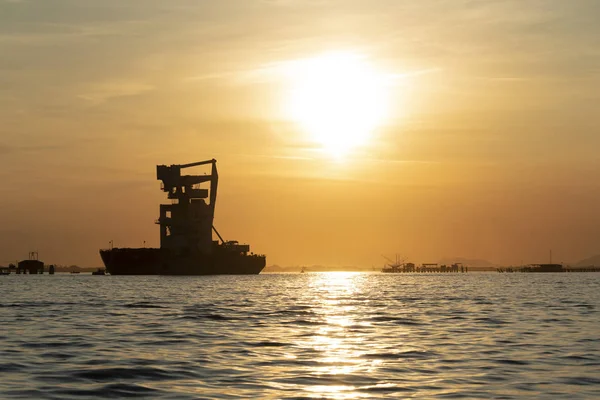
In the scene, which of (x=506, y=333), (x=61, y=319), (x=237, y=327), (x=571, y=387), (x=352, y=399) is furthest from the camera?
(x=61, y=319)

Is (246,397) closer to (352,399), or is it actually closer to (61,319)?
(352,399)

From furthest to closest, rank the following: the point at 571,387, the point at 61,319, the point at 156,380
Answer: the point at 61,319, the point at 156,380, the point at 571,387

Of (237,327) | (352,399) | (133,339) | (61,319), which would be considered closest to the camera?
(352,399)

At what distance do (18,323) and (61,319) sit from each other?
3999mm

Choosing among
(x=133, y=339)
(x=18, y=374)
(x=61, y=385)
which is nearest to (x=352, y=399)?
(x=61, y=385)

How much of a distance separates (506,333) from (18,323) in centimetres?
2671

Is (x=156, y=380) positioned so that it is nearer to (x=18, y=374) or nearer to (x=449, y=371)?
(x=18, y=374)

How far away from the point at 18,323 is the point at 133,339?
1194 centimetres

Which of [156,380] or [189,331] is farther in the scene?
[189,331]

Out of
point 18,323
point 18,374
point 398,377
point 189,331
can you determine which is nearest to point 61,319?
point 18,323

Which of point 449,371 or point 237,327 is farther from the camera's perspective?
point 237,327

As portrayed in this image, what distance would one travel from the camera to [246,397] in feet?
73.8

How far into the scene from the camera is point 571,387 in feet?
79.6

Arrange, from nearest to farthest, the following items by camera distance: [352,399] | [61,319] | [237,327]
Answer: [352,399], [237,327], [61,319]
